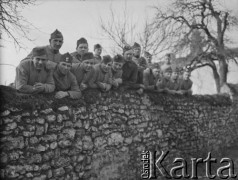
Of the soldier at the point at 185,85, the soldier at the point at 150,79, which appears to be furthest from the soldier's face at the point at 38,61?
the soldier at the point at 185,85

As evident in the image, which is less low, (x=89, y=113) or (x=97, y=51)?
(x=97, y=51)

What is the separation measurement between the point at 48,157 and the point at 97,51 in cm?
346

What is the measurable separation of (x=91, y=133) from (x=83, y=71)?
1.15 m

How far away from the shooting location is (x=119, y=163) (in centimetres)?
592

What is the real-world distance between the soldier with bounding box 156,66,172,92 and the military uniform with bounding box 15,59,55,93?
3.94 metres

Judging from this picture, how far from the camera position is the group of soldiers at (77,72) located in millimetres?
4348

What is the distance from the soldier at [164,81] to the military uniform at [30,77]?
3.94 metres

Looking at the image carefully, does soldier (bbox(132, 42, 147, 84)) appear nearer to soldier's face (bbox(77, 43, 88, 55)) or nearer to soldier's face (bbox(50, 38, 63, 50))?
soldier's face (bbox(77, 43, 88, 55))

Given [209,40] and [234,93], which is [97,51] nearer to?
[234,93]

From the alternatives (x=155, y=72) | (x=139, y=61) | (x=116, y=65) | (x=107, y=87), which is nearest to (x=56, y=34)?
(x=107, y=87)

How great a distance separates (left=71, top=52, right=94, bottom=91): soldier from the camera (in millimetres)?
5297

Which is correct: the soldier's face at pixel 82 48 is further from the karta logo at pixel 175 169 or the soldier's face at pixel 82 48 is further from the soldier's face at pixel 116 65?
the karta logo at pixel 175 169

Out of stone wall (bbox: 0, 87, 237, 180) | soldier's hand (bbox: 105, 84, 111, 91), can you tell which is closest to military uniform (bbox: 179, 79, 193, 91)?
stone wall (bbox: 0, 87, 237, 180)

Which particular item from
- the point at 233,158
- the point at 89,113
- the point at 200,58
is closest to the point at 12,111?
the point at 89,113
